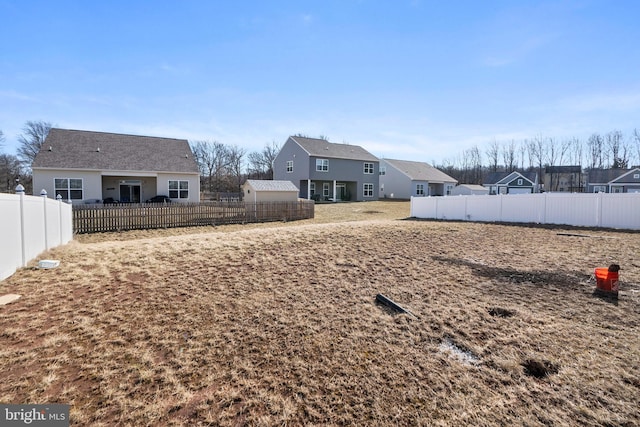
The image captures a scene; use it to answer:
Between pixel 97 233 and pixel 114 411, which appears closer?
pixel 114 411

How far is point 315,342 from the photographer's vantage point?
12.2 feet

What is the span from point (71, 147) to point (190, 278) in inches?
893

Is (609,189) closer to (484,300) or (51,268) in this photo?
(484,300)

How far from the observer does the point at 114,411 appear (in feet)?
8.68

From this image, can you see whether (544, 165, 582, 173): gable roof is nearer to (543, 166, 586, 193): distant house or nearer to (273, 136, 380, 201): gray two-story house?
(543, 166, 586, 193): distant house

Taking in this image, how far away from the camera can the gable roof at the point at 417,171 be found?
4357cm

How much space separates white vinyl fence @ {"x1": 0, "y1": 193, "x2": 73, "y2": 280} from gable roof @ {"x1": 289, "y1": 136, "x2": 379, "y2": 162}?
2666 cm

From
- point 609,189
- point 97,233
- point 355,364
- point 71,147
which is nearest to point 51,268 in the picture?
point 355,364

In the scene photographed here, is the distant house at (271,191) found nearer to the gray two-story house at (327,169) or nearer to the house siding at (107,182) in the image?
the house siding at (107,182)

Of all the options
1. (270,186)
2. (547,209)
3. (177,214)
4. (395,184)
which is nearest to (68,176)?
(177,214)

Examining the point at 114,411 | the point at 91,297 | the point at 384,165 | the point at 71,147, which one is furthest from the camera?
the point at 384,165

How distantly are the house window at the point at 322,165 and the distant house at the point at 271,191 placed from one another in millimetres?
9128

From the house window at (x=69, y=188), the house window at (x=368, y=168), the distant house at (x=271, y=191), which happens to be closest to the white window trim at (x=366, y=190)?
the house window at (x=368, y=168)

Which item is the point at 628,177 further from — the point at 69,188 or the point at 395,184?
the point at 69,188
